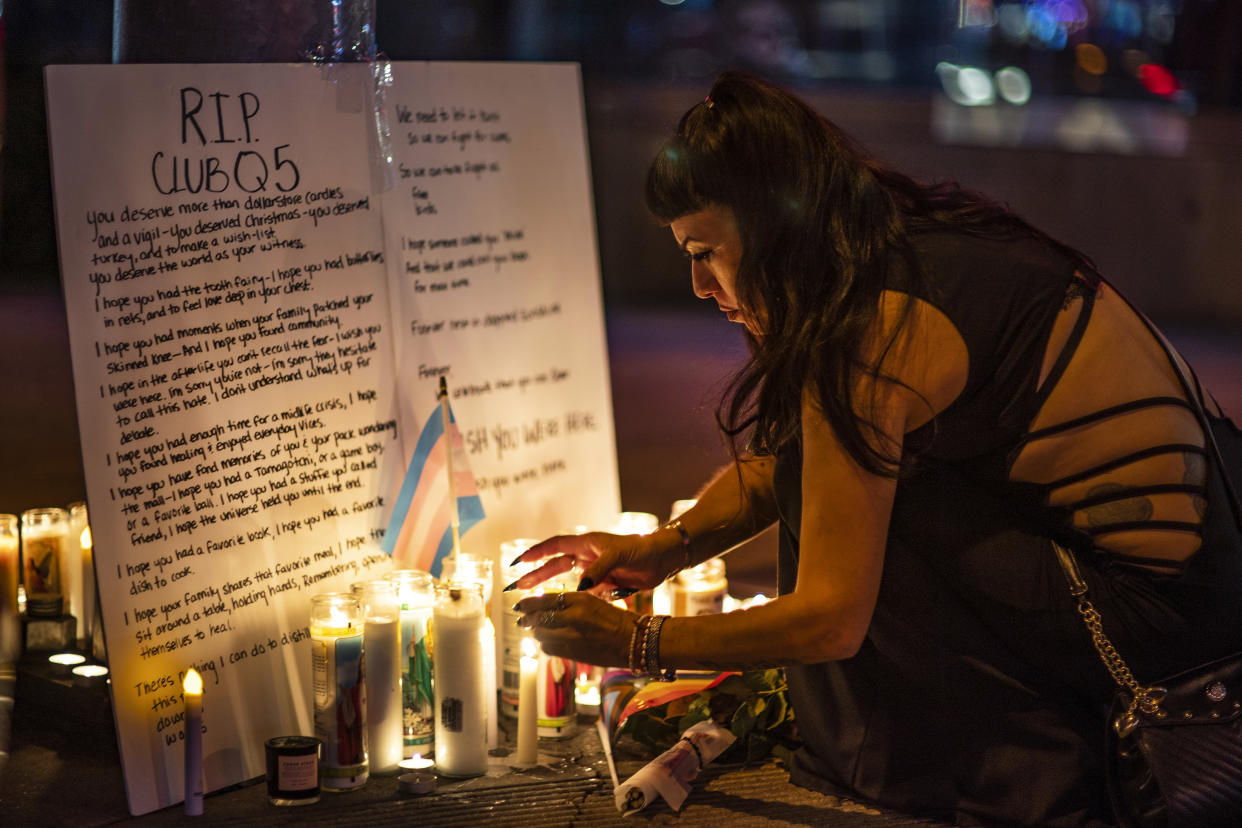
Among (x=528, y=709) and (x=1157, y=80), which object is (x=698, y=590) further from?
(x=1157, y=80)

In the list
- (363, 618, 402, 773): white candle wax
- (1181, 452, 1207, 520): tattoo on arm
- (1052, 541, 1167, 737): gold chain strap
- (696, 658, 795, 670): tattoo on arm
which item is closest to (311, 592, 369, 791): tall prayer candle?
(363, 618, 402, 773): white candle wax

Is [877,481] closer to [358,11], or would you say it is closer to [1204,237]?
[358,11]

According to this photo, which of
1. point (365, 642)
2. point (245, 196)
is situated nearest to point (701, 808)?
point (365, 642)

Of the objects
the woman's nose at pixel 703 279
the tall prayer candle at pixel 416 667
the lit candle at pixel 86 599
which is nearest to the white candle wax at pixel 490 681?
the tall prayer candle at pixel 416 667

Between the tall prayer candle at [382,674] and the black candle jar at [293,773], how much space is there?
15 cm

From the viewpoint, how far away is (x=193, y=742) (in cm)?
240

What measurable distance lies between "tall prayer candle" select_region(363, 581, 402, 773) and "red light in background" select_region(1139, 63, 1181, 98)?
354 inches

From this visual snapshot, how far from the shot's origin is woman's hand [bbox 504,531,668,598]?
263 centimetres

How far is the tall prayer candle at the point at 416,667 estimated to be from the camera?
2.65 metres

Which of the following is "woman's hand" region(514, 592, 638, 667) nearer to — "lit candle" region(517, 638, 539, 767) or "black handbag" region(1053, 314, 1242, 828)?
"lit candle" region(517, 638, 539, 767)

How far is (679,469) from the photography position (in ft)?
18.8

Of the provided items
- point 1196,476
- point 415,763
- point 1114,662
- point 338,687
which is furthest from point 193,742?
point 1196,476

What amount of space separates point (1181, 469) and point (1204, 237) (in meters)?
8.11

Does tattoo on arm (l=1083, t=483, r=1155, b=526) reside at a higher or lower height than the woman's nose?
lower
